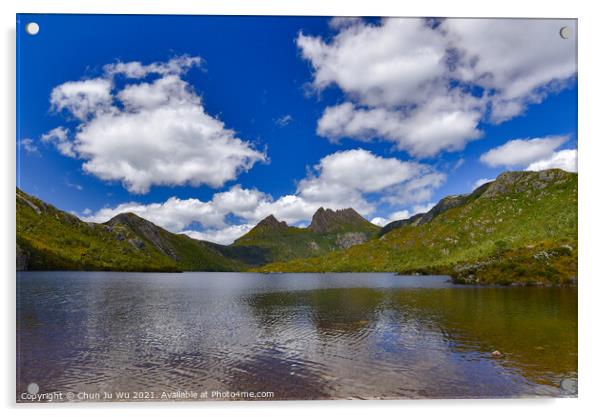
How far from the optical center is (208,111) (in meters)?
25.7

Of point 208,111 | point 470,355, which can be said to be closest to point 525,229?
point 470,355

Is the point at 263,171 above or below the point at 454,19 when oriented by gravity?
below

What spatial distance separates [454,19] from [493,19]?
8.19 feet

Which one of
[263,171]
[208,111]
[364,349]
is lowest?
[364,349]

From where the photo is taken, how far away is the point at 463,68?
24.2 m

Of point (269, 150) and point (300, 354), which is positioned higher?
point (269, 150)

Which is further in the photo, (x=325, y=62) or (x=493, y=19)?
(x=325, y=62)

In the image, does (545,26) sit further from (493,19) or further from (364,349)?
(364,349)
